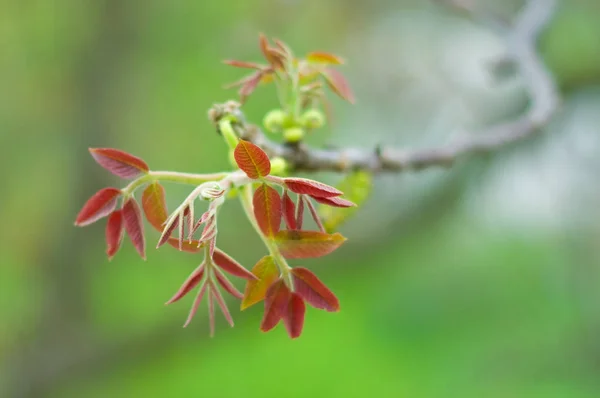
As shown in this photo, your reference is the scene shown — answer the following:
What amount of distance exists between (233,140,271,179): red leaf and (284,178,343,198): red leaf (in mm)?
32

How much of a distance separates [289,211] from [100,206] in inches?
11.1

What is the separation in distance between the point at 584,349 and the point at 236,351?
1954 millimetres

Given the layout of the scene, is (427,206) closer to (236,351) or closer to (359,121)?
(359,121)

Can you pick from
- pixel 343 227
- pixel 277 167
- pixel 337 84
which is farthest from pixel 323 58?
pixel 343 227

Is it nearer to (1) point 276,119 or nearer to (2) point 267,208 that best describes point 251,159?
(2) point 267,208

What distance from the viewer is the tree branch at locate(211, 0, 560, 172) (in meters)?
1.04

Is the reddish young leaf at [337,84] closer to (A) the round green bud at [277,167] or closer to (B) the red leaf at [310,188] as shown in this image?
(A) the round green bud at [277,167]

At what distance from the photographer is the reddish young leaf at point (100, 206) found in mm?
813

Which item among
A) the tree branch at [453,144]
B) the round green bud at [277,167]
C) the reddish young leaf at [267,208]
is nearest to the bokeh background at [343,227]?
the tree branch at [453,144]

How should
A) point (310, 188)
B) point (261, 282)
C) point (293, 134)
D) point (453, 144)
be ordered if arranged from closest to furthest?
point (310, 188) → point (261, 282) → point (293, 134) → point (453, 144)

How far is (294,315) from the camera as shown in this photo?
80cm

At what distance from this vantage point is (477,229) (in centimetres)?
366

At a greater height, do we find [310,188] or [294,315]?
[310,188]

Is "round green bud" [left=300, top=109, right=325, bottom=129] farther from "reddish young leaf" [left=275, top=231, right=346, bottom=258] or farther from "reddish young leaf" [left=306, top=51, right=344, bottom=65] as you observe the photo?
"reddish young leaf" [left=275, top=231, right=346, bottom=258]
